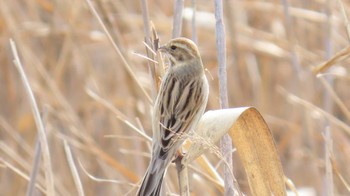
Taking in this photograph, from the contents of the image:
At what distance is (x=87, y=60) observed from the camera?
3576 mm

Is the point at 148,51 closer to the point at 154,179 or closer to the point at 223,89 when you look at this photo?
the point at 223,89

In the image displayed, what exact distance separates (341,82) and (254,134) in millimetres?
2444

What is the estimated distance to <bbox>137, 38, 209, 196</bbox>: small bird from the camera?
1892 millimetres

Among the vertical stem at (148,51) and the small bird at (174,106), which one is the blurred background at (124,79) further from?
the vertical stem at (148,51)

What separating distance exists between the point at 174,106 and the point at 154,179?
264 mm

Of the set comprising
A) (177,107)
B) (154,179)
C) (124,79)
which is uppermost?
(177,107)

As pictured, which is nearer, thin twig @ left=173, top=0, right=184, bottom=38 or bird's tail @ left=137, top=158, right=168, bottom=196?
bird's tail @ left=137, top=158, right=168, bottom=196

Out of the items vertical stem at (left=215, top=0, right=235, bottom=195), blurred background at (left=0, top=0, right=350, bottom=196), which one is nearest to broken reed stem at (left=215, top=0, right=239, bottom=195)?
vertical stem at (left=215, top=0, right=235, bottom=195)

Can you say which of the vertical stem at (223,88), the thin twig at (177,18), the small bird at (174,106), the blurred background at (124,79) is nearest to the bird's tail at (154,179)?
the small bird at (174,106)

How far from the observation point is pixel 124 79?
3.67 meters

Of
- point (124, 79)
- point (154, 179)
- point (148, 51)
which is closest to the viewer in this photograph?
point (154, 179)

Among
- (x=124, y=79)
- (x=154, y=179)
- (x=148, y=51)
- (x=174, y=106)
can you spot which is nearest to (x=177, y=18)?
(x=148, y=51)

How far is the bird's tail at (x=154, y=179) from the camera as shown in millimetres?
1838

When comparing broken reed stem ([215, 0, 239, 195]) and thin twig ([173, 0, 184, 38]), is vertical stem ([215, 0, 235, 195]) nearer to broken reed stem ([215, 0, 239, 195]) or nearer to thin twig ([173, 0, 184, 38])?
broken reed stem ([215, 0, 239, 195])
